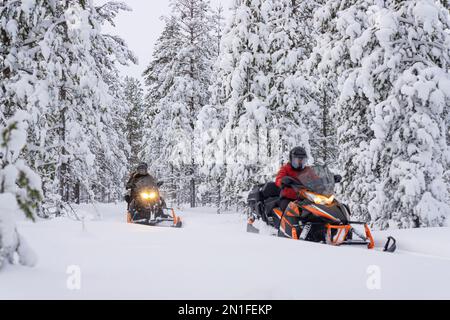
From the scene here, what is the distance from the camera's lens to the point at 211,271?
12.3ft

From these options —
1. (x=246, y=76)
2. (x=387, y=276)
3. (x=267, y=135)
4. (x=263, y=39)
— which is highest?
(x=263, y=39)

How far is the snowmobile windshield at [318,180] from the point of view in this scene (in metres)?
7.84

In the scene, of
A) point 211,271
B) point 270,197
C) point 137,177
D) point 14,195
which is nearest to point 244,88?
point 137,177

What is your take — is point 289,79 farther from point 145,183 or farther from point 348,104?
point 145,183

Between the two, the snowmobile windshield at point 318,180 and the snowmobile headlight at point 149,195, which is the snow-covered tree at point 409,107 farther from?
the snowmobile headlight at point 149,195

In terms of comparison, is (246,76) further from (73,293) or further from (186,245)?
(73,293)

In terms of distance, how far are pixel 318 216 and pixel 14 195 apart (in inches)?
203

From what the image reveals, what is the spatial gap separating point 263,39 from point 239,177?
517 cm

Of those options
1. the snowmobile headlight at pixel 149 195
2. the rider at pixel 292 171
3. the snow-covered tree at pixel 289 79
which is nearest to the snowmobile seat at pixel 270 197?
the rider at pixel 292 171

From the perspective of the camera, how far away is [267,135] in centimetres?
1702

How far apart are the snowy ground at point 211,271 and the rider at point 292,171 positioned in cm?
307

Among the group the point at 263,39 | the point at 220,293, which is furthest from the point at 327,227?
the point at 263,39

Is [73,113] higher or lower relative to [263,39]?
lower

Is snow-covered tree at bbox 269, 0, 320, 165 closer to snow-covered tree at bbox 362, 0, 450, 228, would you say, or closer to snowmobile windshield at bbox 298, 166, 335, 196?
snow-covered tree at bbox 362, 0, 450, 228
